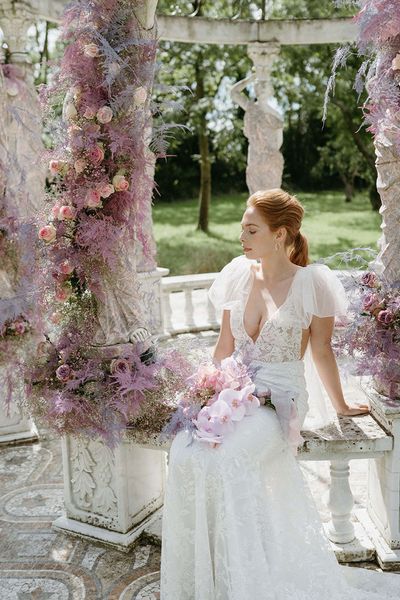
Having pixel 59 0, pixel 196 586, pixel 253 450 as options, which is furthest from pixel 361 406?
pixel 59 0

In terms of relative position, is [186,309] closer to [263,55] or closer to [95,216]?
[263,55]

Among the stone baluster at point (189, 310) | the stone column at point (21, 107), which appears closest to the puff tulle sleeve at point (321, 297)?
the stone column at point (21, 107)

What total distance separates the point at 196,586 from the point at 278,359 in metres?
1.16

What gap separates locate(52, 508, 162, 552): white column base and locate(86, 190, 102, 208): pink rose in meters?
1.87

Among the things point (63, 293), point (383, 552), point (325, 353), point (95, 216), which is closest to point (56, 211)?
point (95, 216)

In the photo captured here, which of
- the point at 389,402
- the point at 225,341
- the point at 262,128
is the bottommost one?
the point at 389,402

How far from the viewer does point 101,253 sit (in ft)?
11.7

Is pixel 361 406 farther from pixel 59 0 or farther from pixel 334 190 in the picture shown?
pixel 334 190

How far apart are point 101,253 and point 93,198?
0.29 m

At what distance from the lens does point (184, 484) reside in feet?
10.2

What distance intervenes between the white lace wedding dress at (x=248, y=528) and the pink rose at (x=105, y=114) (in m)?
1.41

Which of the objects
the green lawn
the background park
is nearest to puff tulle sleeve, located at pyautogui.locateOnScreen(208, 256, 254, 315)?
the green lawn

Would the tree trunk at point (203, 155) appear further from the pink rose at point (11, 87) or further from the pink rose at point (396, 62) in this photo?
the pink rose at point (396, 62)

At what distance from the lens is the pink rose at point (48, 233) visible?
354cm
